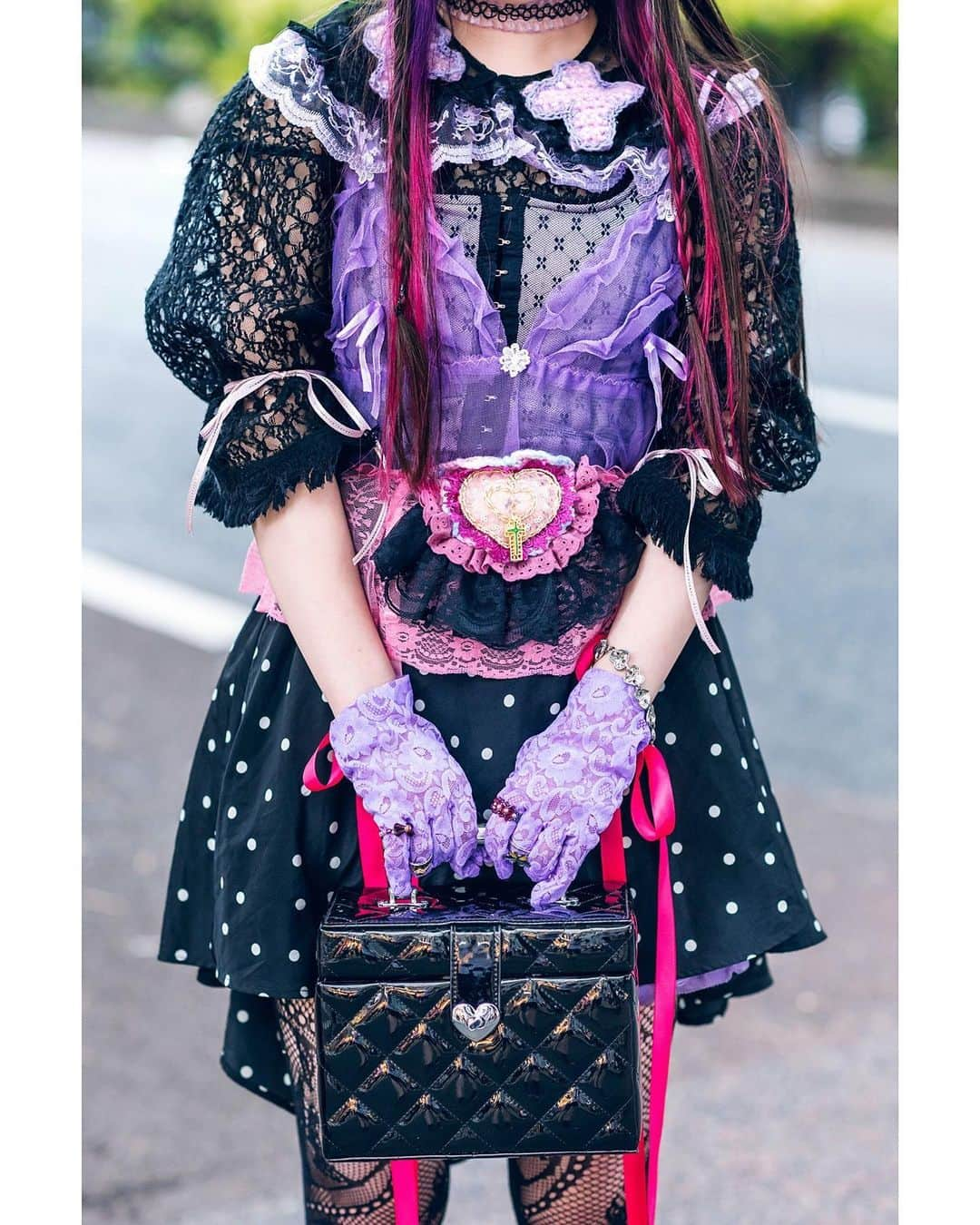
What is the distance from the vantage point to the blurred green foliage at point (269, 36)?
10930mm

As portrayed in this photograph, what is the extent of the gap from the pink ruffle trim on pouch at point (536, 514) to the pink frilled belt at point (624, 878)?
11 centimetres

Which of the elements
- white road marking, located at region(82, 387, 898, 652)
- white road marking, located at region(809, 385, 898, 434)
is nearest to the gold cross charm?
white road marking, located at region(82, 387, 898, 652)

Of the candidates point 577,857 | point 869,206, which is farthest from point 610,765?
point 869,206

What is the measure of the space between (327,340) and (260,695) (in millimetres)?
389

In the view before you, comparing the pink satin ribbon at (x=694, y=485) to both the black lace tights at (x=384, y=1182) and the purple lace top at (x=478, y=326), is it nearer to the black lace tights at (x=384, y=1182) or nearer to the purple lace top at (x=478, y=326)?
the purple lace top at (x=478, y=326)

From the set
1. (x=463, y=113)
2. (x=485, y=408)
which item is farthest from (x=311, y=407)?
(x=463, y=113)

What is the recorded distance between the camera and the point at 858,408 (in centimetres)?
693

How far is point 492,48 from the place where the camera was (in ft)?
5.23

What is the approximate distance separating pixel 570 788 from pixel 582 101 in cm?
70

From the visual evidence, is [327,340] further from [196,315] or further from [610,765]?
[610,765]

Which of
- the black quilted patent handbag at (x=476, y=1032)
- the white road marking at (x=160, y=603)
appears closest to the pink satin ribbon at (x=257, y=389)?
the black quilted patent handbag at (x=476, y=1032)

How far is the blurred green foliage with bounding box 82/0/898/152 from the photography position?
10.9m

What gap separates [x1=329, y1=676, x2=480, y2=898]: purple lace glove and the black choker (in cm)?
69

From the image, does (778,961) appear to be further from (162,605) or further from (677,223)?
(162,605)
